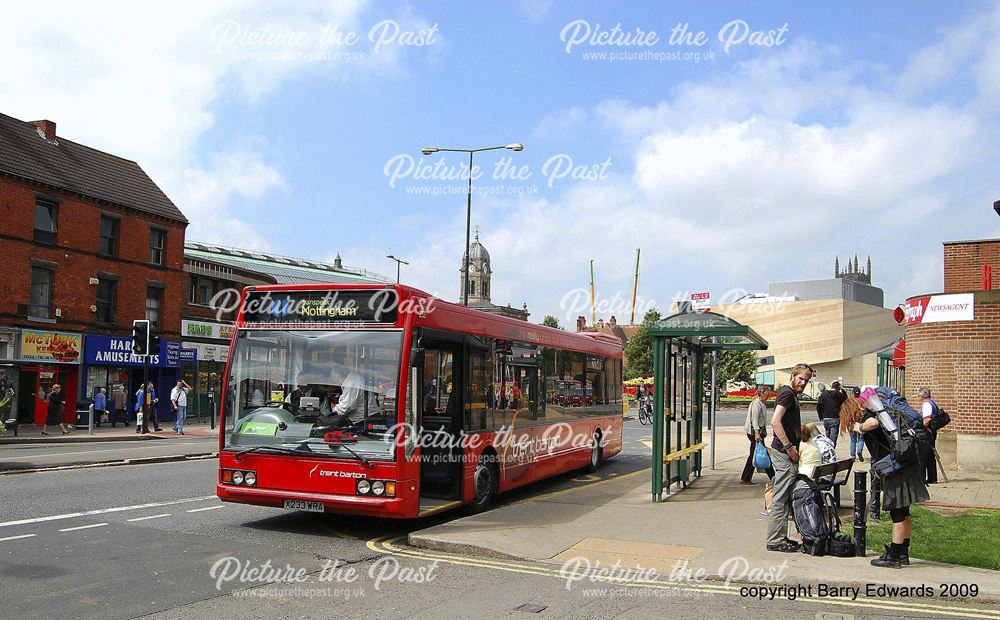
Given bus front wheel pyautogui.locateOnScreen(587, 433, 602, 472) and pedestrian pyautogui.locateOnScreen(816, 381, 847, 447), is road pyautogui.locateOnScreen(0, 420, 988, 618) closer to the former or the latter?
bus front wheel pyautogui.locateOnScreen(587, 433, 602, 472)

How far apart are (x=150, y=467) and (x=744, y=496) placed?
11442 millimetres

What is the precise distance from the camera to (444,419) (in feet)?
34.3

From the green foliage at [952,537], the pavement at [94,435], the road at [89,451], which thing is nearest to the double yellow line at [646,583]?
the green foliage at [952,537]

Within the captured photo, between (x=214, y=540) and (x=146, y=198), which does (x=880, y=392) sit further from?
(x=146, y=198)

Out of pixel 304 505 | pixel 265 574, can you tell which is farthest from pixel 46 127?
pixel 265 574

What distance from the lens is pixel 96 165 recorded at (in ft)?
112

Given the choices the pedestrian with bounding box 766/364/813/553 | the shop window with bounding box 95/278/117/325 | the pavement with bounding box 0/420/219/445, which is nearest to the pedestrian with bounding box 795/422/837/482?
the pedestrian with bounding box 766/364/813/553

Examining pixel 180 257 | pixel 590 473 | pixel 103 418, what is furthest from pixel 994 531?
pixel 180 257

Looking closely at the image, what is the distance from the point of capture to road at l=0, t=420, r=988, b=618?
21.1 feet

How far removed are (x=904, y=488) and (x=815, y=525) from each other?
992 mm

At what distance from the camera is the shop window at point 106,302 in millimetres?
32550

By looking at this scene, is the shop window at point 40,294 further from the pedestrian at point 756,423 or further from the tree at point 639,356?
the tree at point 639,356

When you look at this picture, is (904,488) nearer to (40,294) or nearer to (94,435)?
(94,435)

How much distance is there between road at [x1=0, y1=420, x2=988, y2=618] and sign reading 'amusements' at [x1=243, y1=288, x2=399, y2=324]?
2.42 meters
